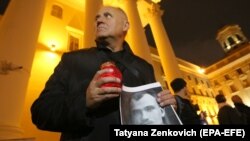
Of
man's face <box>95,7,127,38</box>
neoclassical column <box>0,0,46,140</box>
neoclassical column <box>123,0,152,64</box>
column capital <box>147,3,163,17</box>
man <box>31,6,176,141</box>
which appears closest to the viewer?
man <box>31,6,176,141</box>

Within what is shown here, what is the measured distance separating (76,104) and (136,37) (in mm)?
11067

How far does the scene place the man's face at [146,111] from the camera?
48.6 inches

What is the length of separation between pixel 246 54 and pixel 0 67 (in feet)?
154

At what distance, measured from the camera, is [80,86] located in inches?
62.4

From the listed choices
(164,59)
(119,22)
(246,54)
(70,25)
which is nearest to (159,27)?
(164,59)

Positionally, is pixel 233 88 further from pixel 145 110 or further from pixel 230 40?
pixel 145 110

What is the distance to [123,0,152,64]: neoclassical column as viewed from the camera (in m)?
11.5

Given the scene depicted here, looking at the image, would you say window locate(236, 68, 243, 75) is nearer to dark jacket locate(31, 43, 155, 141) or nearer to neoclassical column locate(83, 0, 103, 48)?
neoclassical column locate(83, 0, 103, 48)

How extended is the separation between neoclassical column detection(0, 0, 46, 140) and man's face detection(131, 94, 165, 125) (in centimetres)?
502

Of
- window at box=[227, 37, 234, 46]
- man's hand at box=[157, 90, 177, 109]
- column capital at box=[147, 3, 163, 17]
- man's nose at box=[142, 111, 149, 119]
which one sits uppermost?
window at box=[227, 37, 234, 46]

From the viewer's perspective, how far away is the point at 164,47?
1545 cm

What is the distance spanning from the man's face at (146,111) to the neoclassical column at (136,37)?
10016 mm

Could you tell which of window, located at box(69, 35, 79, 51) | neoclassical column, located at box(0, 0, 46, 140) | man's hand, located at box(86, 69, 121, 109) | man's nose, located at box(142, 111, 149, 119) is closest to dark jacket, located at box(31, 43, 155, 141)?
man's hand, located at box(86, 69, 121, 109)

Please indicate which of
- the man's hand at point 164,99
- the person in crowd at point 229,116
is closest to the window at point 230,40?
the person in crowd at point 229,116
